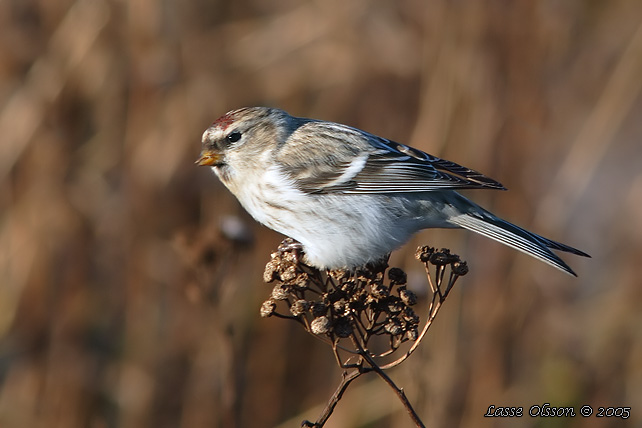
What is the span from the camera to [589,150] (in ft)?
13.5

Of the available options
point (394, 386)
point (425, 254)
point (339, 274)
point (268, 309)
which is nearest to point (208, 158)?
point (339, 274)

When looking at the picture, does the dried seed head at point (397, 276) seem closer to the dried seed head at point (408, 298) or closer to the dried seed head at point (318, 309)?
the dried seed head at point (408, 298)

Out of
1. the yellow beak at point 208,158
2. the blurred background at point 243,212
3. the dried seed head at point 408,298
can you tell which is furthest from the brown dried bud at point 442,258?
the blurred background at point 243,212

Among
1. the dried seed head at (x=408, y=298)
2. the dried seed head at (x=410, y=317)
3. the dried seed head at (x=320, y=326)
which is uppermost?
the dried seed head at (x=408, y=298)

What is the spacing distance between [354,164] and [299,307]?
1.06m

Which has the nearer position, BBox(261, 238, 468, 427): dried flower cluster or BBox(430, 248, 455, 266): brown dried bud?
BBox(261, 238, 468, 427): dried flower cluster

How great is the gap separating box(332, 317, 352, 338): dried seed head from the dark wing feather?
2.98 ft

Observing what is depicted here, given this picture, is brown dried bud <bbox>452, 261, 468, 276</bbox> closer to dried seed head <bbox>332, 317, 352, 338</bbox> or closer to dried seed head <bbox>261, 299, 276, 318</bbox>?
dried seed head <bbox>332, 317, 352, 338</bbox>

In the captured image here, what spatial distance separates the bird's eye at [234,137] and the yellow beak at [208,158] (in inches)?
3.4

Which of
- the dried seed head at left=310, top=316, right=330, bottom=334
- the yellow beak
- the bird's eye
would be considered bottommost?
the dried seed head at left=310, top=316, right=330, bottom=334

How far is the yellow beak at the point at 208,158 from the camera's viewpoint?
330 cm

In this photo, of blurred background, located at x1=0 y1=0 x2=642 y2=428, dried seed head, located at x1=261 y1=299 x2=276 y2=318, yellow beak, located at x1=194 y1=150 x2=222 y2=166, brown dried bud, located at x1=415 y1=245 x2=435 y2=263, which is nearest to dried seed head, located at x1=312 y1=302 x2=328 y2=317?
dried seed head, located at x1=261 y1=299 x2=276 y2=318

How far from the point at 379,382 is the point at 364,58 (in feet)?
6.59

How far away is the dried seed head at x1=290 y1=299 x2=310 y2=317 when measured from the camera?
7.58 feet
